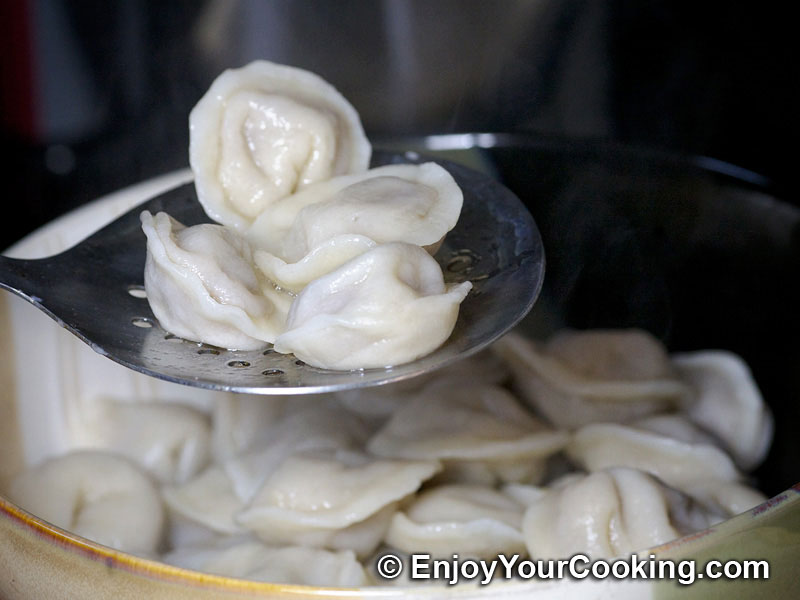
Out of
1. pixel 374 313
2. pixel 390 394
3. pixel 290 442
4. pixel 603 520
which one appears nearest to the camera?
pixel 374 313

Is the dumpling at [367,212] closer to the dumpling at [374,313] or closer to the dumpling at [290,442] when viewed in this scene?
the dumpling at [374,313]

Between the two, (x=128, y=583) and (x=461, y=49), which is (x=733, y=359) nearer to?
(x=461, y=49)

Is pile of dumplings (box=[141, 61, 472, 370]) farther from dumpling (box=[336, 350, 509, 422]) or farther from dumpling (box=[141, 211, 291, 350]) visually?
dumpling (box=[336, 350, 509, 422])

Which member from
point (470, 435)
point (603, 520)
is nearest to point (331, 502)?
point (470, 435)

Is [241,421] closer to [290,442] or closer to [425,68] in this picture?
[290,442]

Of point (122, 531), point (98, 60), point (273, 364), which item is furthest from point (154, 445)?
point (98, 60)

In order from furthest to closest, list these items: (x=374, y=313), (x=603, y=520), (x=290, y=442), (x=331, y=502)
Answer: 1. (x=290, y=442)
2. (x=331, y=502)
3. (x=603, y=520)
4. (x=374, y=313)
